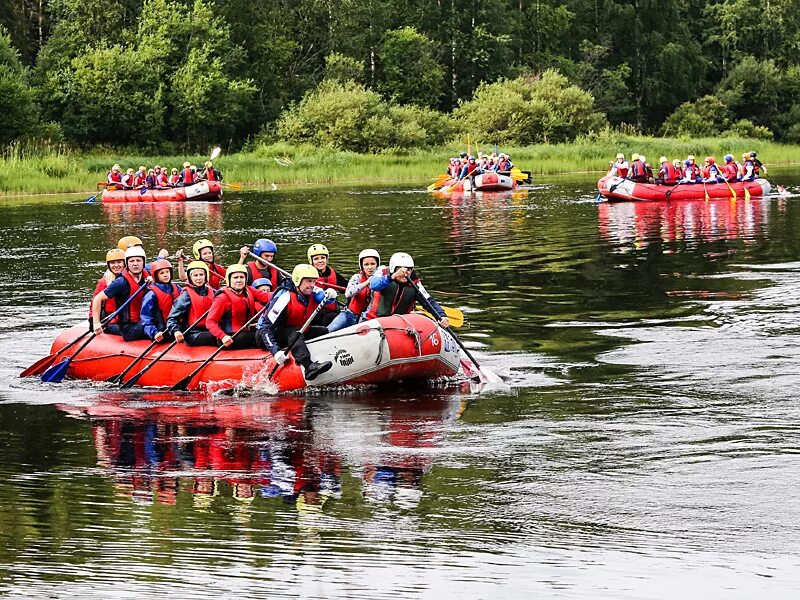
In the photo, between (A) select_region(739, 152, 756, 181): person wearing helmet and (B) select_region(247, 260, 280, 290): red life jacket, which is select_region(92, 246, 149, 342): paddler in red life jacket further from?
(A) select_region(739, 152, 756, 181): person wearing helmet

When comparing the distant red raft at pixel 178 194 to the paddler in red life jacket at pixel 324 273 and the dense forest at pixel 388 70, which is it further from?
the paddler in red life jacket at pixel 324 273

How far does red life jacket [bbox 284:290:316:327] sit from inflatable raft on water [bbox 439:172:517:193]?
3349 centimetres

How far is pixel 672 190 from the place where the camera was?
40250 millimetres

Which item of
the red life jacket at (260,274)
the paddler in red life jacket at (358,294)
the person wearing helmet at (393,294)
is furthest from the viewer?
the red life jacket at (260,274)

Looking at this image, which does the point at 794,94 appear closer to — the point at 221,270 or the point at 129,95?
the point at 129,95

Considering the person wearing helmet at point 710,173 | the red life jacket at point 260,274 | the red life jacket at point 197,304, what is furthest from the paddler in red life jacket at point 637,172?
the red life jacket at point 197,304

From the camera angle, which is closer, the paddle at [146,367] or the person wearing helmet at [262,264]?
the paddle at [146,367]

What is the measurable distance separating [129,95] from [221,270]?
4787 centimetres

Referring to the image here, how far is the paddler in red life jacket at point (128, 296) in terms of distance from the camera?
14773 millimetres

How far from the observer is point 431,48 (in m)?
76.1

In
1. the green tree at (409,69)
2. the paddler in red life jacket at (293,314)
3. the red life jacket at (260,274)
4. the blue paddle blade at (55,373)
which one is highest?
the green tree at (409,69)

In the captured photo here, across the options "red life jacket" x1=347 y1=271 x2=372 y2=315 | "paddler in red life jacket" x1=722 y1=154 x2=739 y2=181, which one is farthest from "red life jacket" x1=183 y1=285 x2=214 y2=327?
"paddler in red life jacket" x1=722 y1=154 x2=739 y2=181

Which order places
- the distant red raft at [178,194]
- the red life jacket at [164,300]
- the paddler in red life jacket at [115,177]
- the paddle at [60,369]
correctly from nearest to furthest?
the red life jacket at [164,300] → the paddle at [60,369] → the distant red raft at [178,194] → the paddler in red life jacket at [115,177]

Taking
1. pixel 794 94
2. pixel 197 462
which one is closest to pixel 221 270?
pixel 197 462
